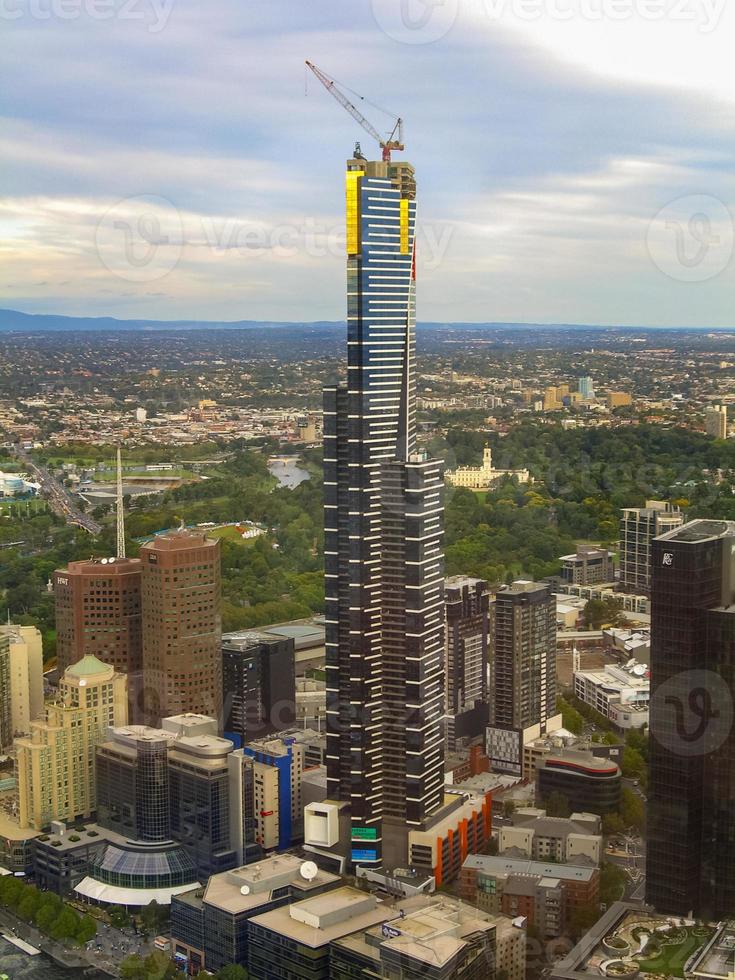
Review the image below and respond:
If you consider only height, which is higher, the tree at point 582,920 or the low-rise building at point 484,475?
the low-rise building at point 484,475

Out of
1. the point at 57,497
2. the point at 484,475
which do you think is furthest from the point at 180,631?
the point at 57,497

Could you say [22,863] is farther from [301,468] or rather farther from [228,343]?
[228,343]

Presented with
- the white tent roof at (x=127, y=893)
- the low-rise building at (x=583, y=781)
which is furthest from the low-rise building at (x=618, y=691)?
the white tent roof at (x=127, y=893)

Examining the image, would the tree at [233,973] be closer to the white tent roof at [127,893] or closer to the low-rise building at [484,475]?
the white tent roof at [127,893]

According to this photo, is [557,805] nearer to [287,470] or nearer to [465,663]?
[465,663]

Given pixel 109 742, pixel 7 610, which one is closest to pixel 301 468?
pixel 7 610

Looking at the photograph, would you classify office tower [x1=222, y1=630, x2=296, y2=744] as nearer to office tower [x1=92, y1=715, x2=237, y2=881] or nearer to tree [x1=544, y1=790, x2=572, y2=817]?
office tower [x1=92, y1=715, x2=237, y2=881]
